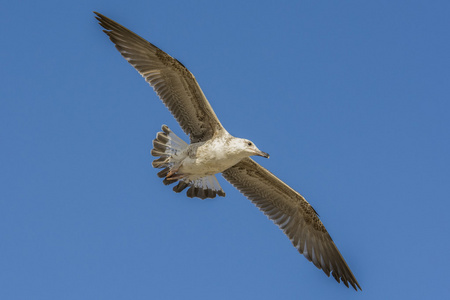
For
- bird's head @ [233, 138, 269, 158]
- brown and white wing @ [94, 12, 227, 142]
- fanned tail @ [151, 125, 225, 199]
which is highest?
brown and white wing @ [94, 12, 227, 142]

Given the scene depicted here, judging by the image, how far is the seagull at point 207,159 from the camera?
35.6 feet

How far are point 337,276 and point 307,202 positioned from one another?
1.70 m

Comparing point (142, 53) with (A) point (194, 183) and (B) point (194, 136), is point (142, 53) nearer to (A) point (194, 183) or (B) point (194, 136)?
(B) point (194, 136)

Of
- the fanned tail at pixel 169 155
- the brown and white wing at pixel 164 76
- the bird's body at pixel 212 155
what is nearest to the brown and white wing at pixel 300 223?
the fanned tail at pixel 169 155

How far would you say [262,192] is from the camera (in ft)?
40.8

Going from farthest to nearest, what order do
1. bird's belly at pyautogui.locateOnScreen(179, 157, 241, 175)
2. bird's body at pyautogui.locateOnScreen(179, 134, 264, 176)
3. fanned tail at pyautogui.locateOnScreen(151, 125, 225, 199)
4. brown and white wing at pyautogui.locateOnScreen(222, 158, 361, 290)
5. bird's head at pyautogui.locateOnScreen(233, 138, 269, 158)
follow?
brown and white wing at pyautogui.locateOnScreen(222, 158, 361, 290), fanned tail at pyautogui.locateOnScreen(151, 125, 225, 199), bird's belly at pyautogui.locateOnScreen(179, 157, 241, 175), bird's body at pyautogui.locateOnScreen(179, 134, 264, 176), bird's head at pyautogui.locateOnScreen(233, 138, 269, 158)

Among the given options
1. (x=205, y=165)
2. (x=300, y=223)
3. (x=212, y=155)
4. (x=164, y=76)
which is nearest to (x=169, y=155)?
(x=205, y=165)

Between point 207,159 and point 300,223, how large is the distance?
9.29ft

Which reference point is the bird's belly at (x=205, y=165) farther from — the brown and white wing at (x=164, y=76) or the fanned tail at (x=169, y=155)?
the brown and white wing at (x=164, y=76)

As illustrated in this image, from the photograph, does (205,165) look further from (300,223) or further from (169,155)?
(300,223)

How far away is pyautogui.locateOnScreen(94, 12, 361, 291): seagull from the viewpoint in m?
10.9

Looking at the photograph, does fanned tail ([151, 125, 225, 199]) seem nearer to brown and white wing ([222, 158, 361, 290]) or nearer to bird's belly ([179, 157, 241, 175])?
bird's belly ([179, 157, 241, 175])

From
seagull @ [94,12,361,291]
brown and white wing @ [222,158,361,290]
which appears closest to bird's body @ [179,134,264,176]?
seagull @ [94,12,361,291]

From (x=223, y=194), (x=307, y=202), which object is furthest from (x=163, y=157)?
(x=307, y=202)
